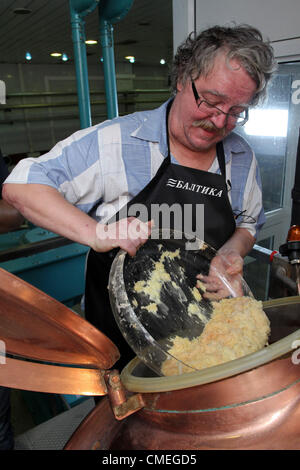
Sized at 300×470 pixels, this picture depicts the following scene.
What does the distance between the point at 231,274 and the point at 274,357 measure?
19.5 inches

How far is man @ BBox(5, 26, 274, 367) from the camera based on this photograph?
99cm

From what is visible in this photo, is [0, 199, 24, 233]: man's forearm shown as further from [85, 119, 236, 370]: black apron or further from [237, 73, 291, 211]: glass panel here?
[237, 73, 291, 211]: glass panel

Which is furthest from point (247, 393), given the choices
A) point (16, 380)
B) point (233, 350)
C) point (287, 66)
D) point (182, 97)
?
point (287, 66)

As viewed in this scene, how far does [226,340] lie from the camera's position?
0.74 meters

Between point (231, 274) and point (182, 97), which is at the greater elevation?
point (182, 97)

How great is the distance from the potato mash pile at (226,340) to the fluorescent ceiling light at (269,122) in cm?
137

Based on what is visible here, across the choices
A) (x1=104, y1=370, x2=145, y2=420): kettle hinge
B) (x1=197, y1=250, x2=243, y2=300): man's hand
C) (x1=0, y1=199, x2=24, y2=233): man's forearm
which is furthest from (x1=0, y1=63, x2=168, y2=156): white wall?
(x1=104, y1=370, x2=145, y2=420): kettle hinge

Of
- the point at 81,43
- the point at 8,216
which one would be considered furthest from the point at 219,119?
the point at 81,43

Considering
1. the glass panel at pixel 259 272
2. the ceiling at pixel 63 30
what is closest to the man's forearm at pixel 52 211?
the glass panel at pixel 259 272

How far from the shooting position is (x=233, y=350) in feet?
2.27

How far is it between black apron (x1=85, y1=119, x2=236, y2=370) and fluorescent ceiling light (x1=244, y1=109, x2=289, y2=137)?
2.74 ft

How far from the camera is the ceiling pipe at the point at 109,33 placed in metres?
2.68

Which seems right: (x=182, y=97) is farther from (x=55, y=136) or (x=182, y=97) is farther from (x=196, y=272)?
(x=55, y=136)

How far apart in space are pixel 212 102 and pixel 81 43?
220 centimetres
